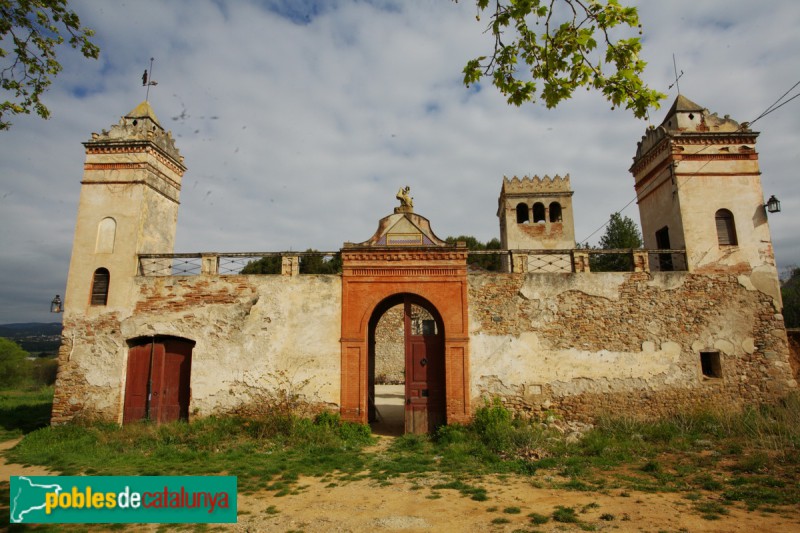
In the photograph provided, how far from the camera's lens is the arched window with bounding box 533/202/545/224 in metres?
24.4

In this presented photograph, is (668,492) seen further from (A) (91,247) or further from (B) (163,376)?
(A) (91,247)

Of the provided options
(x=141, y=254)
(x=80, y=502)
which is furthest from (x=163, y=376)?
(x=80, y=502)

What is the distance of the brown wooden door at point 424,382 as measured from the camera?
1166cm

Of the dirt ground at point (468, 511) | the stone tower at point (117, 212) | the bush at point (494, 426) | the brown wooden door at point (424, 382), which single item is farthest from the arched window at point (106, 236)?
the bush at point (494, 426)

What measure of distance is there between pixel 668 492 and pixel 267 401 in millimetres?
9217

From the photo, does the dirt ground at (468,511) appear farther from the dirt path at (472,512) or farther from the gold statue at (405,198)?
the gold statue at (405,198)

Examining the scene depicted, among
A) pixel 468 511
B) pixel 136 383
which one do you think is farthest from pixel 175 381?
pixel 468 511

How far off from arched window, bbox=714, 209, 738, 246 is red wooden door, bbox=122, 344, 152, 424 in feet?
56.1

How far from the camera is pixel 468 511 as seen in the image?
6.48m

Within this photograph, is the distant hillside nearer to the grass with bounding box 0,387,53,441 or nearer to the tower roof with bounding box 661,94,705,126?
the grass with bounding box 0,387,53,441

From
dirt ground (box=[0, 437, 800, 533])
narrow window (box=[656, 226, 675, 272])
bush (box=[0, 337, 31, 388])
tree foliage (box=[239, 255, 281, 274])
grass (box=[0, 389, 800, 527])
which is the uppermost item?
tree foliage (box=[239, 255, 281, 274])

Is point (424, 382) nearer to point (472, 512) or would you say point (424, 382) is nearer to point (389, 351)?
point (472, 512)

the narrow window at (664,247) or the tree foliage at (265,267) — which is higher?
the tree foliage at (265,267)

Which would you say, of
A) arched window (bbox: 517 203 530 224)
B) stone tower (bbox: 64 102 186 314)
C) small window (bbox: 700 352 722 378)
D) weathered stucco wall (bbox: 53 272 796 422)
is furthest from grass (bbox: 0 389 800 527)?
arched window (bbox: 517 203 530 224)
